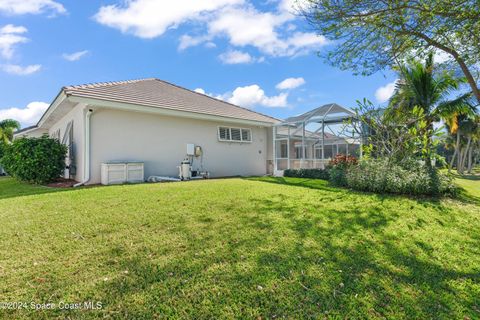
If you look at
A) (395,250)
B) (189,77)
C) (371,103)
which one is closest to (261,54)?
(189,77)

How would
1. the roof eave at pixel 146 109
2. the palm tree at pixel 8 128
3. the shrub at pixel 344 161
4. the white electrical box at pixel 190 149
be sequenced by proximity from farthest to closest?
1. the palm tree at pixel 8 128
2. the white electrical box at pixel 190 149
3. the shrub at pixel 344 161
4. the roof eave at pixel 146 109

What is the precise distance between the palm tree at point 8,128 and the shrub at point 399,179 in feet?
113

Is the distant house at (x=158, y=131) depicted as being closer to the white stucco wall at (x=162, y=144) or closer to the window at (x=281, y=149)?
the white stucco wall at (x=162, y=144)

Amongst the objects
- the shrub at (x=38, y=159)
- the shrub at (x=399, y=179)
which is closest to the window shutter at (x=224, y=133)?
the shrub at (x=38, y=159)

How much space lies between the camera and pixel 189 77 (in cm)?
1806

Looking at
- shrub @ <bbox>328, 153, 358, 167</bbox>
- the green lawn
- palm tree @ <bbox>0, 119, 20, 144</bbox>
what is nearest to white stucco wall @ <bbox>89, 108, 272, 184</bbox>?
the green lawn

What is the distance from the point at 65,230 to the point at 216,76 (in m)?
15.4

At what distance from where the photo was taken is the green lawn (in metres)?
2.52

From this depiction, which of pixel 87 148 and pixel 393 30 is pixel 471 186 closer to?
pixel 393 30

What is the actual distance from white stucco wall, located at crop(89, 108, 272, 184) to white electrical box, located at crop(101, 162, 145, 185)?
1.86 feet

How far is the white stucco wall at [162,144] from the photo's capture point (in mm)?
10125

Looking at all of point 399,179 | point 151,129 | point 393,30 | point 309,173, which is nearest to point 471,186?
point 309,173

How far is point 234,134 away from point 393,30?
9.74 m

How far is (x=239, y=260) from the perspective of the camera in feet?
11.1
